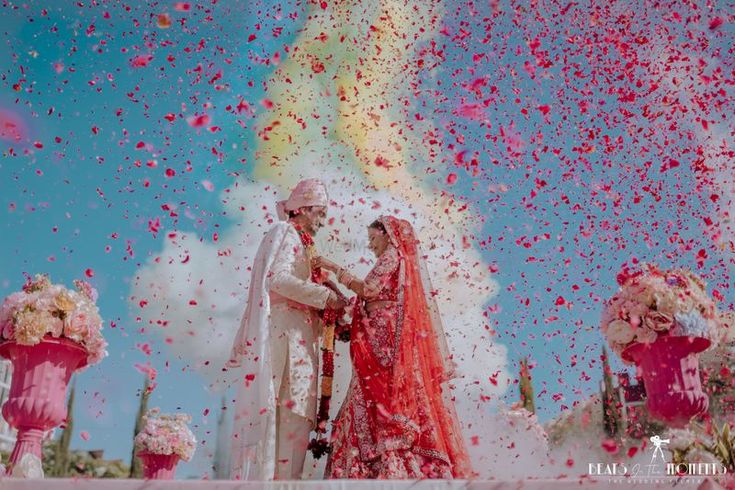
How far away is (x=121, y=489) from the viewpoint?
7.85 feet

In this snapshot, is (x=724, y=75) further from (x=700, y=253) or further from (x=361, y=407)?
(x=361, y=407)

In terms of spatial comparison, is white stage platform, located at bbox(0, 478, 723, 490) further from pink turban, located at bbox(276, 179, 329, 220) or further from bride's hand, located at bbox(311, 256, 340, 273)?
pink turban, located at bbox(276, 179, 329, 220)

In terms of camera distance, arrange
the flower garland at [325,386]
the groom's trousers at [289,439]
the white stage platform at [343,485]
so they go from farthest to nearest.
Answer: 1. the flower garland at [325,386]
2. the groom's trousers at [289,439]
3. the white stage platform at [343,485]

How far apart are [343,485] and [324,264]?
2194 mm

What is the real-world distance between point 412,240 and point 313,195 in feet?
2.45

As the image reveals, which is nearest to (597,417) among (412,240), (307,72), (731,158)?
(731,158)

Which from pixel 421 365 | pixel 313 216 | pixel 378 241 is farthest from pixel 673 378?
pixel 313 216

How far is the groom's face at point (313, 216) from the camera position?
486 cm

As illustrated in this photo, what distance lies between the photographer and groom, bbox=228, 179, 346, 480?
3984mm

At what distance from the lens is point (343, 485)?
2574 millimetres

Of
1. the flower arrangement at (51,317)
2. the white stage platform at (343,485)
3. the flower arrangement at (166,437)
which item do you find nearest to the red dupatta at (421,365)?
the white stage platform at (343,485)

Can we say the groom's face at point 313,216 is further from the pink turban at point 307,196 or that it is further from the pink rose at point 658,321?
the pink rose at point 658,321

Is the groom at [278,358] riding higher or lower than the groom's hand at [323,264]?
lower

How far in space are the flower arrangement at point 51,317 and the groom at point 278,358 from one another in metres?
0.82
